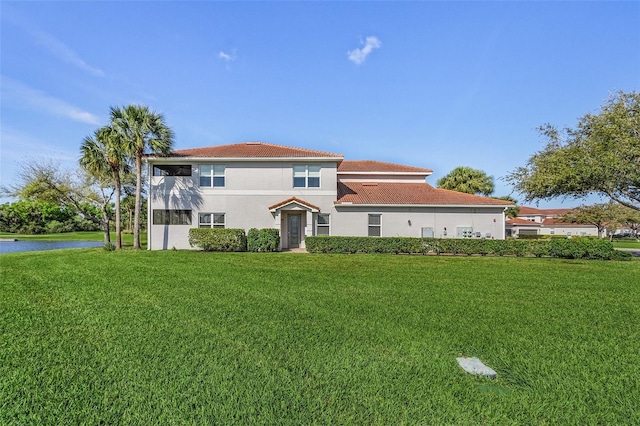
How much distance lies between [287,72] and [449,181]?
2422cm

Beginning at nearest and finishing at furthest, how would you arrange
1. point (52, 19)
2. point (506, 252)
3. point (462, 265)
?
point (52, 19) → point (462, 265) → point (506, 252)

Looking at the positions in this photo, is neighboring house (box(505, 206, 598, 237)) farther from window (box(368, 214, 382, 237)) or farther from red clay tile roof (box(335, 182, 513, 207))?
window (box(368, 214, 382, 237))

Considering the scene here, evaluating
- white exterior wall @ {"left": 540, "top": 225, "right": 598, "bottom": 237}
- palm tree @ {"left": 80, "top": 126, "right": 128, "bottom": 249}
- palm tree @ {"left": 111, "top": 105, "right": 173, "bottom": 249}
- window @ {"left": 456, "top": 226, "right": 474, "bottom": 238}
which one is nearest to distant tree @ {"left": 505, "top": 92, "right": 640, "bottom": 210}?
window @ {"left": 456, "top": 226, "right": 474, "bottom": 238}

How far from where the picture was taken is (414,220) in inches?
749

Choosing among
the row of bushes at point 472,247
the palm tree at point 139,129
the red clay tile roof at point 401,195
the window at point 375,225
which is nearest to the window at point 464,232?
the red clay tile roof at point 401,195

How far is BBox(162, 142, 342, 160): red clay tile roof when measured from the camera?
19031 mm

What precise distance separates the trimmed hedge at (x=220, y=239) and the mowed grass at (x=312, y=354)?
9.65 meters

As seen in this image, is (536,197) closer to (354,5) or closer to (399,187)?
(399,187)

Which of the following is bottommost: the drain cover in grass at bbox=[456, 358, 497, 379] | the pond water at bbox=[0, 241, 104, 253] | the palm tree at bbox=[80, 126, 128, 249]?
the drain cover in grass at bbox=[456, 358, 497, 379]

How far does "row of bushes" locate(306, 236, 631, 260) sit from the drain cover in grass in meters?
13.3

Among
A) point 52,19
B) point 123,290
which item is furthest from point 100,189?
point 123,290

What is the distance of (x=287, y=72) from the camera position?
1694 centimetres

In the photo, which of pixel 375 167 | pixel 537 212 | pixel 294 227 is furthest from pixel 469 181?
pixel 537 212

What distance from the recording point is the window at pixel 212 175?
19328mm
